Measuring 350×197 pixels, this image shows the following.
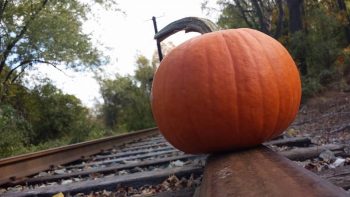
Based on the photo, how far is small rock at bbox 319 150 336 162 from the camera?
2.36m

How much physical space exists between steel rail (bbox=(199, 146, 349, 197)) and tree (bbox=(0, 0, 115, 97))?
1433 cm

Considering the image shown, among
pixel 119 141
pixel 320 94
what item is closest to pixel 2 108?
pixel 119 141

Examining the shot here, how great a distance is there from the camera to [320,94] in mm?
12164

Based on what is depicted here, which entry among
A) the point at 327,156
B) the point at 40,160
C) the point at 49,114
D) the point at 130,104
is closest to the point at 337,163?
the point at 327,156

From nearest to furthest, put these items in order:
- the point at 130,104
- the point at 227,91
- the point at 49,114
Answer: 1. the point at 227,91
2. the point at 49,114
3. the point at 130,104

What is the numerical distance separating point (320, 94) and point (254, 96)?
1099 centimetres

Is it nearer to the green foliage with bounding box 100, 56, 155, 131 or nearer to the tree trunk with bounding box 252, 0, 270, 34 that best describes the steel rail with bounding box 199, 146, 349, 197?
the green foliage with bounding box 100, 56, 155, 131

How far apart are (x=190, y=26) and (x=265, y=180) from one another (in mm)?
1523

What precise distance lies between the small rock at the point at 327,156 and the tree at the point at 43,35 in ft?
44.9

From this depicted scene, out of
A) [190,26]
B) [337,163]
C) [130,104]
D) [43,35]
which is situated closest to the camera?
[337,163]

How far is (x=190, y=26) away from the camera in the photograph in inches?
98.3

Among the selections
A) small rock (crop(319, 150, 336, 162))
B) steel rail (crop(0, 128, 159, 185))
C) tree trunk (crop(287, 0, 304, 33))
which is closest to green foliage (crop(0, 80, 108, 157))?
tree trunk (crop(287, 0, 304, 33))

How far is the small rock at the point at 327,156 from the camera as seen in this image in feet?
7.74

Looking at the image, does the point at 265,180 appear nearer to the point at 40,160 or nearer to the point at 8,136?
the point at 40,160
